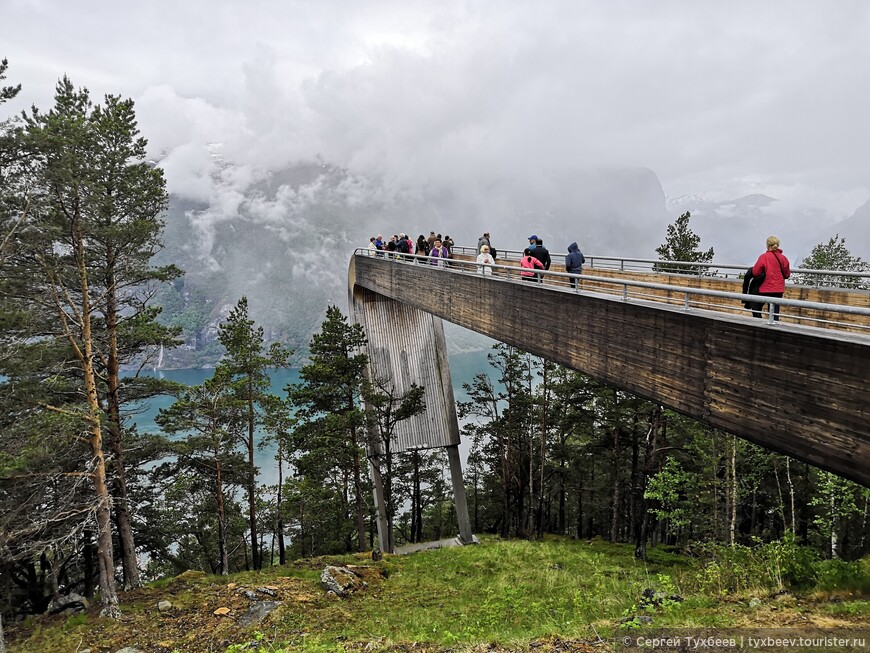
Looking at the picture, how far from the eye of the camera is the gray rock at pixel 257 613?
834 centimetres

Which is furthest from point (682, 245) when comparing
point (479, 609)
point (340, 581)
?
point (340, 581)

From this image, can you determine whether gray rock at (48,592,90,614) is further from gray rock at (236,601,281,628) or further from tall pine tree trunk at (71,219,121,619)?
gray rock at (236,601,281,628)

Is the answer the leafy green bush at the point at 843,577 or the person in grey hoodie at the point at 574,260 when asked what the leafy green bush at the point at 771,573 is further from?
the person in grey hoodie at the point at 574,260

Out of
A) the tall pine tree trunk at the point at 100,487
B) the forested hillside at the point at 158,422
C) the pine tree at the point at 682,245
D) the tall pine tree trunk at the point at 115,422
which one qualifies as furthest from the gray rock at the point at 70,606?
the pine tree at the point at 682,245

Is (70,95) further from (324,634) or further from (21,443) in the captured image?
(324,634)

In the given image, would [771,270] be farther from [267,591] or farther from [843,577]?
[267,591]

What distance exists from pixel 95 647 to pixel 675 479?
13761 mm

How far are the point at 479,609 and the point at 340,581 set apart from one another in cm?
361

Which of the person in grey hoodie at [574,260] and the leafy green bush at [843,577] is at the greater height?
the person in grey hoodie at [574,260]

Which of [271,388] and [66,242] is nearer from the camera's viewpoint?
[66,242]

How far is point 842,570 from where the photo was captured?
6418mm

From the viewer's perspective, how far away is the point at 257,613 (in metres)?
8.63

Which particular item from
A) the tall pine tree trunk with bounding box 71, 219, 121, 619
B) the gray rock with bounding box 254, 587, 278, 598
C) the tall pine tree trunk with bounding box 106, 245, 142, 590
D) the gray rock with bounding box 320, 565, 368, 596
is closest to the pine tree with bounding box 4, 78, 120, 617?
the tall pine tree trunk with bounding box 71, 219, 121, 619

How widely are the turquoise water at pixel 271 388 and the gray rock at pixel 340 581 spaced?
6521mm
